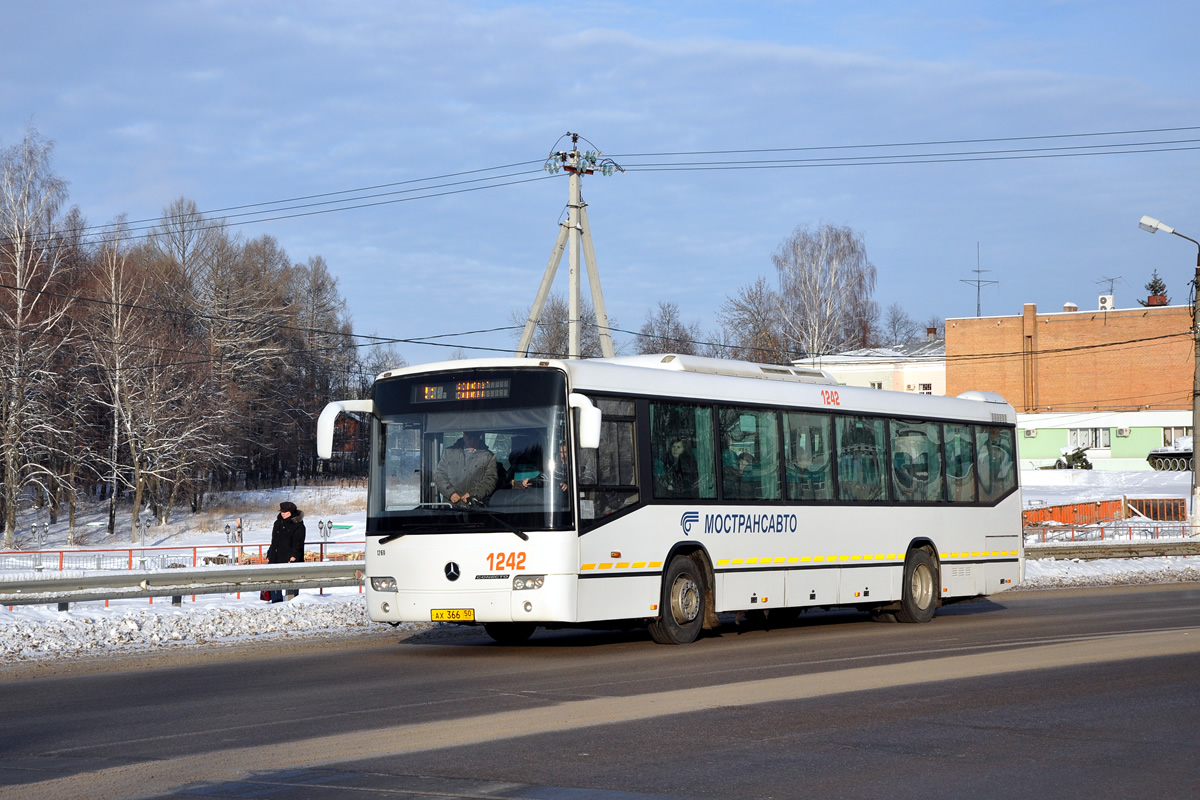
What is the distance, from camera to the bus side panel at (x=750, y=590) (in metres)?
15.3

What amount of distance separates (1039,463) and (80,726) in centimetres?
7885

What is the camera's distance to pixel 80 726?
923 centimetres

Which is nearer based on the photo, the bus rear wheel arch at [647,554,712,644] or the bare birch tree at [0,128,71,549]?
the bus rear wheel arch at [647,554,712,644]

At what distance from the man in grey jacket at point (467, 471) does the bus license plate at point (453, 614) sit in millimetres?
1090

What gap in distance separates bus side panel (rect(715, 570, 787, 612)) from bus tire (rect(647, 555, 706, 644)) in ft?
1.07

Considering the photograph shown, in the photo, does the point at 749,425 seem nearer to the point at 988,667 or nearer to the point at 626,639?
the point at 626,639

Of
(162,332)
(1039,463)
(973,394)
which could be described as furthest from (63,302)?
(1039,463)

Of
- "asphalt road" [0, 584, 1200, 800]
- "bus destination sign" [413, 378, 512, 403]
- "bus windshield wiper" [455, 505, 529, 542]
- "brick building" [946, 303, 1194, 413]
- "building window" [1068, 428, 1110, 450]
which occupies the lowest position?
"asphalt road" [0, 584, 1200, 800]

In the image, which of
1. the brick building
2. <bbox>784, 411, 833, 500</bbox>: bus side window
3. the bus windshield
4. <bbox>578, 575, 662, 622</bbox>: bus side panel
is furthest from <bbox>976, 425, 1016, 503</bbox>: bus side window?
the brick building

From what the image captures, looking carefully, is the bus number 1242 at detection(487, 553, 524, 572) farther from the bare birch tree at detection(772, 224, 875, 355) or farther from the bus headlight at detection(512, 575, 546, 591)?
the bare birch tree at detection(772, 224, 875, 355)

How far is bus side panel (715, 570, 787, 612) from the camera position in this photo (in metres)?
15.3

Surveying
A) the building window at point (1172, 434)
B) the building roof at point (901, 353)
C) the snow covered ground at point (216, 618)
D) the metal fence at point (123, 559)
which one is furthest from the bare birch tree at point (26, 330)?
the building window at point (1172, 434)

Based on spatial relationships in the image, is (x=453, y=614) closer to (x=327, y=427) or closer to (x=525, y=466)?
(x=525, y=466)

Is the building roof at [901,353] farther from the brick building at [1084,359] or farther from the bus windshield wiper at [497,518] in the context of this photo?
the bus windshield wiper at [497,518]
